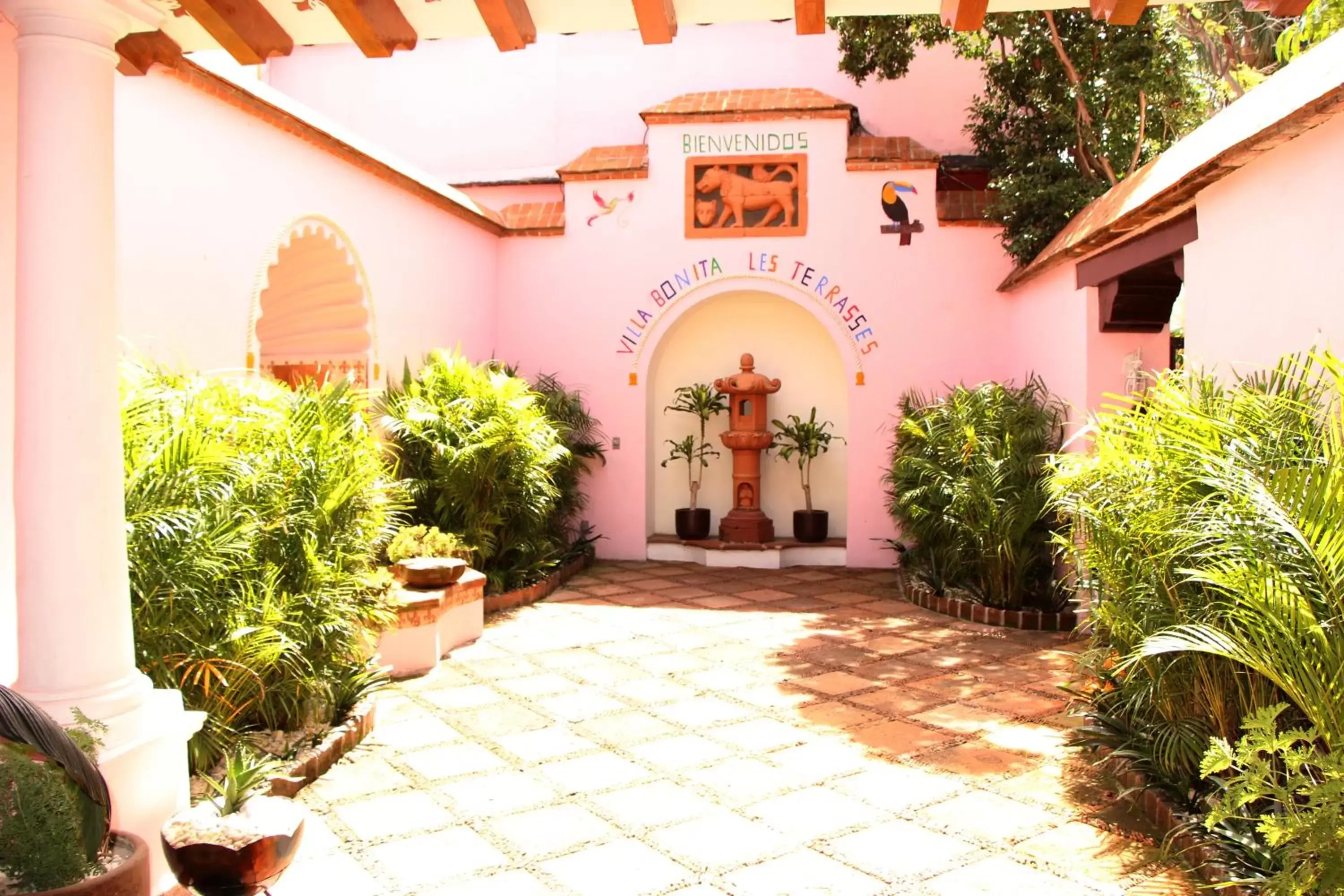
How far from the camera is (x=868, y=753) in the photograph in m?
4.80

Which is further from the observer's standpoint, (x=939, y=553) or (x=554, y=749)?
(x=939, y=553)

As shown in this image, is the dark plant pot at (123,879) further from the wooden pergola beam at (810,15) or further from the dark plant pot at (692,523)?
the dark plant pot at (692,523)

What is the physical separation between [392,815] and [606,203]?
7856 mm

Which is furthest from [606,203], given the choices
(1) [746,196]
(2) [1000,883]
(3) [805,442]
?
(2) [1000,883]

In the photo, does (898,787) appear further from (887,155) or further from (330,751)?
(887,155)

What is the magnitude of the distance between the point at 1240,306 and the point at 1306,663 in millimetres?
2565

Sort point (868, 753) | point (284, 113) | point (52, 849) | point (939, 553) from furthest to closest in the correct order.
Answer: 1. point (939, 553)
2. point (284, 113)
3. point (868, 753)
4. point (52, 849)

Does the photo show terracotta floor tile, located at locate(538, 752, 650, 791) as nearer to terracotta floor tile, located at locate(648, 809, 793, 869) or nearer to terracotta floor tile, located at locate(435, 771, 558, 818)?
terracotta floor tile, located at locate(435, 771, 558, 818)

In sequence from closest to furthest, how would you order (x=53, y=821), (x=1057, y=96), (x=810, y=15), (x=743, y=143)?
1. (x=53, y=821)
2. (x=810, y=15)
3. (x=1057, y=96)
4. (x=743, y=143)

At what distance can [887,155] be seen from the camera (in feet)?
33.4

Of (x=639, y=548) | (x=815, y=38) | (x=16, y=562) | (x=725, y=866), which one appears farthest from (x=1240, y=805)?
(x=815, y=38)

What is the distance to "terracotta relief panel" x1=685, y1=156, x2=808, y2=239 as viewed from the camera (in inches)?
409

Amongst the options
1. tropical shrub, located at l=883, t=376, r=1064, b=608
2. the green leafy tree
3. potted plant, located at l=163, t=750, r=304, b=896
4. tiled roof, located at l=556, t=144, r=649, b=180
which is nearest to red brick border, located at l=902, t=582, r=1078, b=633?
tropical shrub, located at l=883, t=376, r=1064, b=608

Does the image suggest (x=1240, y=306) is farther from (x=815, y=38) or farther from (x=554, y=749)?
(x=815, y=38)
